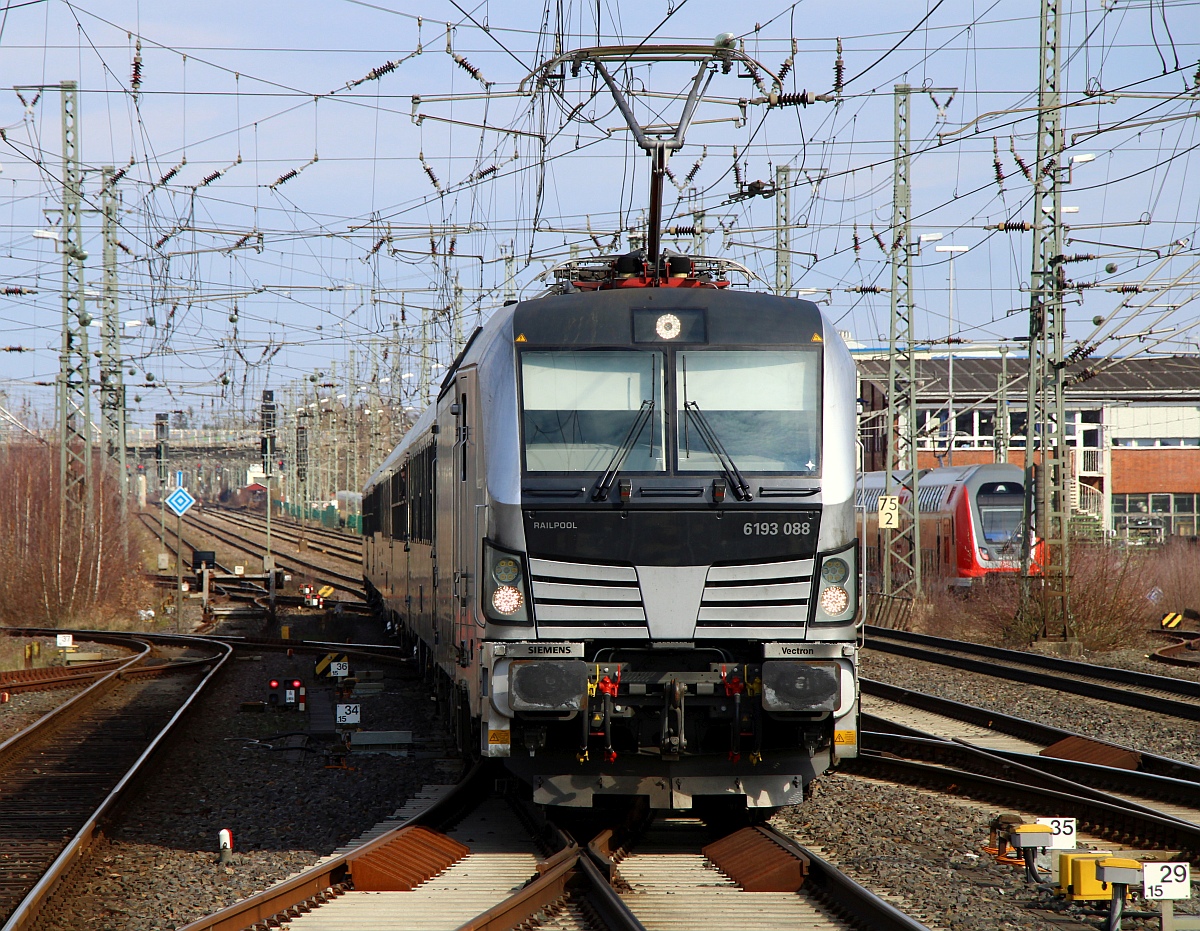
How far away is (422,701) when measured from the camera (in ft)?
57.0

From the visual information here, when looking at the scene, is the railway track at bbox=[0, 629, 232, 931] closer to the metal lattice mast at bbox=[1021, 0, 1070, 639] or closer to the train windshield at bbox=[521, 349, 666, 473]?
the train windshield at bbox=[521, 349, 666, 473]

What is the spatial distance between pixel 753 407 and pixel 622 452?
0.90m

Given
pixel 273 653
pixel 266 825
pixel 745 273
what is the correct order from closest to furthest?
pixel 266 825 < pixel 745 273 < pixel 273 653

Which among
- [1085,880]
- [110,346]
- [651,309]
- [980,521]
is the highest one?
[110,346]

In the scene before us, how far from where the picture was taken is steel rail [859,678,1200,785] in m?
11.8

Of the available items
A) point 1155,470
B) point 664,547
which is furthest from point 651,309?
point 1155,470

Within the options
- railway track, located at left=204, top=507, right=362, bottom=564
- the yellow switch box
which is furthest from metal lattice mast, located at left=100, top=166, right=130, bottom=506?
the yellow switch box

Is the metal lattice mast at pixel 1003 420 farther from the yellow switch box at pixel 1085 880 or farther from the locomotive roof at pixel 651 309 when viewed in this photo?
the yellow switch box at pixel 1085 880

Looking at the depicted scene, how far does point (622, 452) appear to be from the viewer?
8492 millimetres

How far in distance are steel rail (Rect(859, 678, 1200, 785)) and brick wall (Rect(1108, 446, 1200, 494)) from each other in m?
43.9

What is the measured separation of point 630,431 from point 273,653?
59.2 feet

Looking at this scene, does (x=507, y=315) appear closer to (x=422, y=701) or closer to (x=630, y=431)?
(x=630, y=431)

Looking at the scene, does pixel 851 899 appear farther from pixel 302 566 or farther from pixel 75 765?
pixel 302 566

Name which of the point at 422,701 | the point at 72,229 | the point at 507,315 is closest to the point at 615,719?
the point at 507,315
